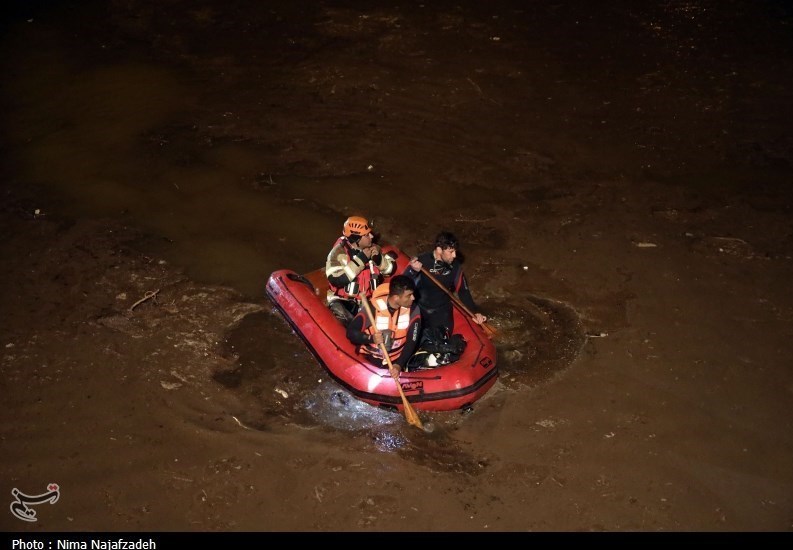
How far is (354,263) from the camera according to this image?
24.6ft

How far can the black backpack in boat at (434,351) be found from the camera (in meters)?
7.12

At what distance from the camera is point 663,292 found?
8.45m

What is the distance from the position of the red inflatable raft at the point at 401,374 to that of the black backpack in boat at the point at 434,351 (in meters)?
0.11

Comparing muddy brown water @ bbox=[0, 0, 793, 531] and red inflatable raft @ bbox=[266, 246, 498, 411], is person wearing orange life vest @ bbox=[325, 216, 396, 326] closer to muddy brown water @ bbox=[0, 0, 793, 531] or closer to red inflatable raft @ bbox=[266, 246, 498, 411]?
red inflatable raft @ bbox=[266, 246, 498, 411]

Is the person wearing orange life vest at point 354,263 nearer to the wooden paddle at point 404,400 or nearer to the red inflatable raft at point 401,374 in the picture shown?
the red inflatable raft at point 401,374

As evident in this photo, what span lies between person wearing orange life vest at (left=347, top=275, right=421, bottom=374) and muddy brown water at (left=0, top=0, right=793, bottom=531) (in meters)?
0.59

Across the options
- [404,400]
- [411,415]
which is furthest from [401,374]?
[411,415]

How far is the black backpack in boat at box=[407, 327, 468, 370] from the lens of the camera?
712 cm

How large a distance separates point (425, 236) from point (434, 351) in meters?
2.43

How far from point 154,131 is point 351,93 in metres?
2.88

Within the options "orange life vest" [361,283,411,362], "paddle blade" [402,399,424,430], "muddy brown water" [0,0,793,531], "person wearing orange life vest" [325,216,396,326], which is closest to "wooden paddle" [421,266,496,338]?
"muddy brown water" [0,0,793,531]

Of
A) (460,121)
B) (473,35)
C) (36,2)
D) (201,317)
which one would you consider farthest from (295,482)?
(36,2)

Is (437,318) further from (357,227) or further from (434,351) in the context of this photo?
(357,227)

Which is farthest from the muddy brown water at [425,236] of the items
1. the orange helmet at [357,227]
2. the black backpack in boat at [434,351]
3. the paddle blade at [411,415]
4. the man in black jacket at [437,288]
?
the orange helmet at [357,227]
